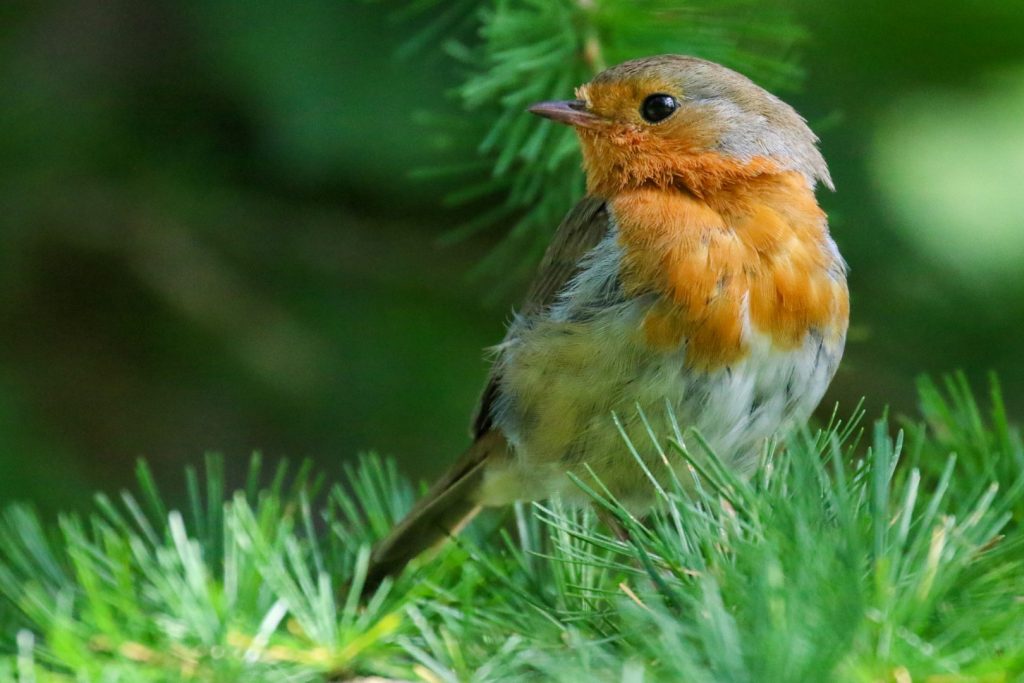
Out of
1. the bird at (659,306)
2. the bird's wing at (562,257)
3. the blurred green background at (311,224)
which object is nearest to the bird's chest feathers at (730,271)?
the bird at (659,306)

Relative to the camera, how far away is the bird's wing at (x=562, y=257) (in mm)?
3387

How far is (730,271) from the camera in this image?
10.1 ft

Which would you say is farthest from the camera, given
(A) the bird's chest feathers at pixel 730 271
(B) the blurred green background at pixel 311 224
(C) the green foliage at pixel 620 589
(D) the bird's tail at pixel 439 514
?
(B) the blurred green background at pixel 311 224

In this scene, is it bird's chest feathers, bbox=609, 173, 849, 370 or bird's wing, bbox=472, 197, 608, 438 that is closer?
bird's chest feathers, bbox=609, 173, 849, 370

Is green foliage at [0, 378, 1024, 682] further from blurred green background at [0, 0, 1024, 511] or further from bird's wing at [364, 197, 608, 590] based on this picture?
blurred green background at [0, 0, 1024, 511]

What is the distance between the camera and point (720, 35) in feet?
11.5

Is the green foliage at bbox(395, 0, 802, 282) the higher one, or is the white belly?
the green foliage at bbox(395, 0, 802, 282)

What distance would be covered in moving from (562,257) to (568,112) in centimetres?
40

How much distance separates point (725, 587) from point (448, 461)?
2.81 metres

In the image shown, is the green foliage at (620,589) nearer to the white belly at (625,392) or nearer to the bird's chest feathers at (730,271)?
the white belly at (625,392)

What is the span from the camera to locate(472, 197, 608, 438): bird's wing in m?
3.39

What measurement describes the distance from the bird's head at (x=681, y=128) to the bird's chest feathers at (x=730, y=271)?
141mm

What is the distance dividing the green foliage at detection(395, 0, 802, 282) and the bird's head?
68 mm

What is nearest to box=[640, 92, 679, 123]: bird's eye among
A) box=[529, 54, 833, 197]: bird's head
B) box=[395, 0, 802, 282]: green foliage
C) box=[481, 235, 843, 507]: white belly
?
box=[529, 54, 833, 197]: bird's head
